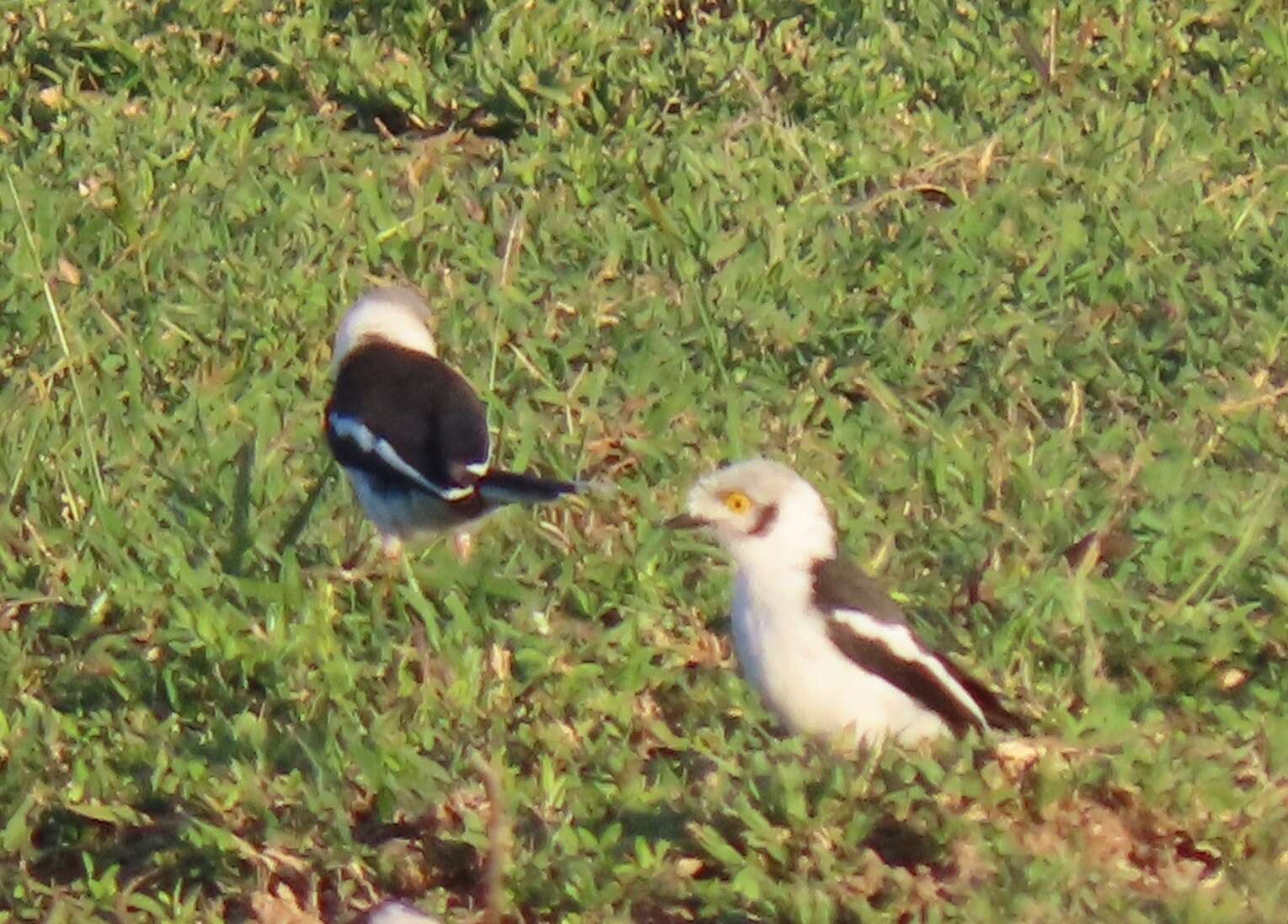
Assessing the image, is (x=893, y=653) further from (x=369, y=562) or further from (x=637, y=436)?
(x=637, y=436)

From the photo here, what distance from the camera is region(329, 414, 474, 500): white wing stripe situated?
6047 mm

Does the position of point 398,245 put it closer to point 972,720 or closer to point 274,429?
point 274,429

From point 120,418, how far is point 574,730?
1.74m

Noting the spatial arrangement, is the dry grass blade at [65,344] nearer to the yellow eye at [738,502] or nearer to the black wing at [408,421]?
the black wing at [408,421]

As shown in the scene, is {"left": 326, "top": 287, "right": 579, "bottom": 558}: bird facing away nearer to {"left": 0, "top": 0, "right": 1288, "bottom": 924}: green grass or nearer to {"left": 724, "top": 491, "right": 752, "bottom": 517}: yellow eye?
{"left": 0, "top": 0, "right": 1288, "bottom": 924}: green grass

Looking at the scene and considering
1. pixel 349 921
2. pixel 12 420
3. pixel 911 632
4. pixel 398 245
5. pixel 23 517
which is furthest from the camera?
pixel 398 245

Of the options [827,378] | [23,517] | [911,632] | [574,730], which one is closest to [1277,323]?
[827,378]

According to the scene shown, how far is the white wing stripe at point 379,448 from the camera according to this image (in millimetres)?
6047

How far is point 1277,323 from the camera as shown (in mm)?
6688

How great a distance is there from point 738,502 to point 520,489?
26.0 inches

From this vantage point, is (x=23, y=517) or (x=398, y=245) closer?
(x=23, y=517)

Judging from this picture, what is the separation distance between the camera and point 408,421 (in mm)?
6328

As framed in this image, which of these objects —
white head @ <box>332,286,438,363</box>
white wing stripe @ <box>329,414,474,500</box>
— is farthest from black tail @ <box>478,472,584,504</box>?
white head @ <box>332,286,438,363</box>

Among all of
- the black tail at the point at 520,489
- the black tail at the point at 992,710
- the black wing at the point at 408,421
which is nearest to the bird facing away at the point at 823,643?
the black tail at the point at 992,710
